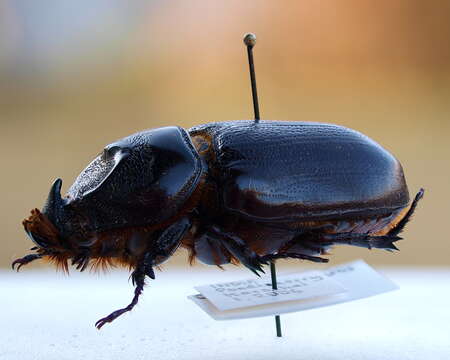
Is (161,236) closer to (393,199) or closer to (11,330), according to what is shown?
(393,199)

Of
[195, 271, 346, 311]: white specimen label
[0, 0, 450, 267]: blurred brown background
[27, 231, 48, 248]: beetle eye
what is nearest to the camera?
[27, 231, 48, 248]: beetle eye

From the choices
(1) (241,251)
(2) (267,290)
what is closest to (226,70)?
(2) (267,290)

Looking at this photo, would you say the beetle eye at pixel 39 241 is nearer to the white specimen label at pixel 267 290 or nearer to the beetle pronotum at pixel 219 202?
the beetle pronotum at pixel 219 202

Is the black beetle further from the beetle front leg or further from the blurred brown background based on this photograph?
the blurred brown background

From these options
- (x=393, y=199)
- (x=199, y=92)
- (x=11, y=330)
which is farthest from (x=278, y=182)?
(x=199, y=92)

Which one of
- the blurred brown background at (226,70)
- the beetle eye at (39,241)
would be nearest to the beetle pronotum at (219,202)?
the beetle eye at (39,241)

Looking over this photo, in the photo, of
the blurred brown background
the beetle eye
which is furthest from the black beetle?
the blurred brown background

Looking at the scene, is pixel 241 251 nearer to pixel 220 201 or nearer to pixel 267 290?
pixel 220 201
